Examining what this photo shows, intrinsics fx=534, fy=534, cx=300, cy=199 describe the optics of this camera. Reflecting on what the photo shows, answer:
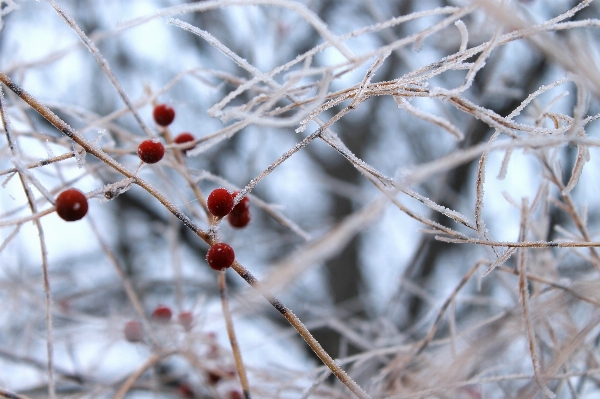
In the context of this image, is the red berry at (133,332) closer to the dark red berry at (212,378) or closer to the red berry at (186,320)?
the red berry at (186,320)

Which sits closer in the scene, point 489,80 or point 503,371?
point 503,371

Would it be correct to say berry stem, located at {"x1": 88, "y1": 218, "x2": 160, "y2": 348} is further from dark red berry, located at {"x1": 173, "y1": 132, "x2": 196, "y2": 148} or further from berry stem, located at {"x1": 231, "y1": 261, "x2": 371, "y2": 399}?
berry stem, located at {"x1": 231, "y1": 261, "x2": 371, "y2": 399}

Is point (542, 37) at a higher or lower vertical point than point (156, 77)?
lower

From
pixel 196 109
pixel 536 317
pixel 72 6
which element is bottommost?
pixel 536 317

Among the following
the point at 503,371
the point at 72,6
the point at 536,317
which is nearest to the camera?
the point at 536,317

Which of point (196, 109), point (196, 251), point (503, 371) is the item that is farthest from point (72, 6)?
point (503, 371)

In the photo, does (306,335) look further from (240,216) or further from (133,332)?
(133,332)

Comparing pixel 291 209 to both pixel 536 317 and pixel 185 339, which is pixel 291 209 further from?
pixel 536 317

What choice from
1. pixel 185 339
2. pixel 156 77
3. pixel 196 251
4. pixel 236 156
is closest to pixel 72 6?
pixel 156 77

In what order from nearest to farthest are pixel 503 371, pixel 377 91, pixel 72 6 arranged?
pixel 377 91 → pixel 503 371 → pixel 72 6
